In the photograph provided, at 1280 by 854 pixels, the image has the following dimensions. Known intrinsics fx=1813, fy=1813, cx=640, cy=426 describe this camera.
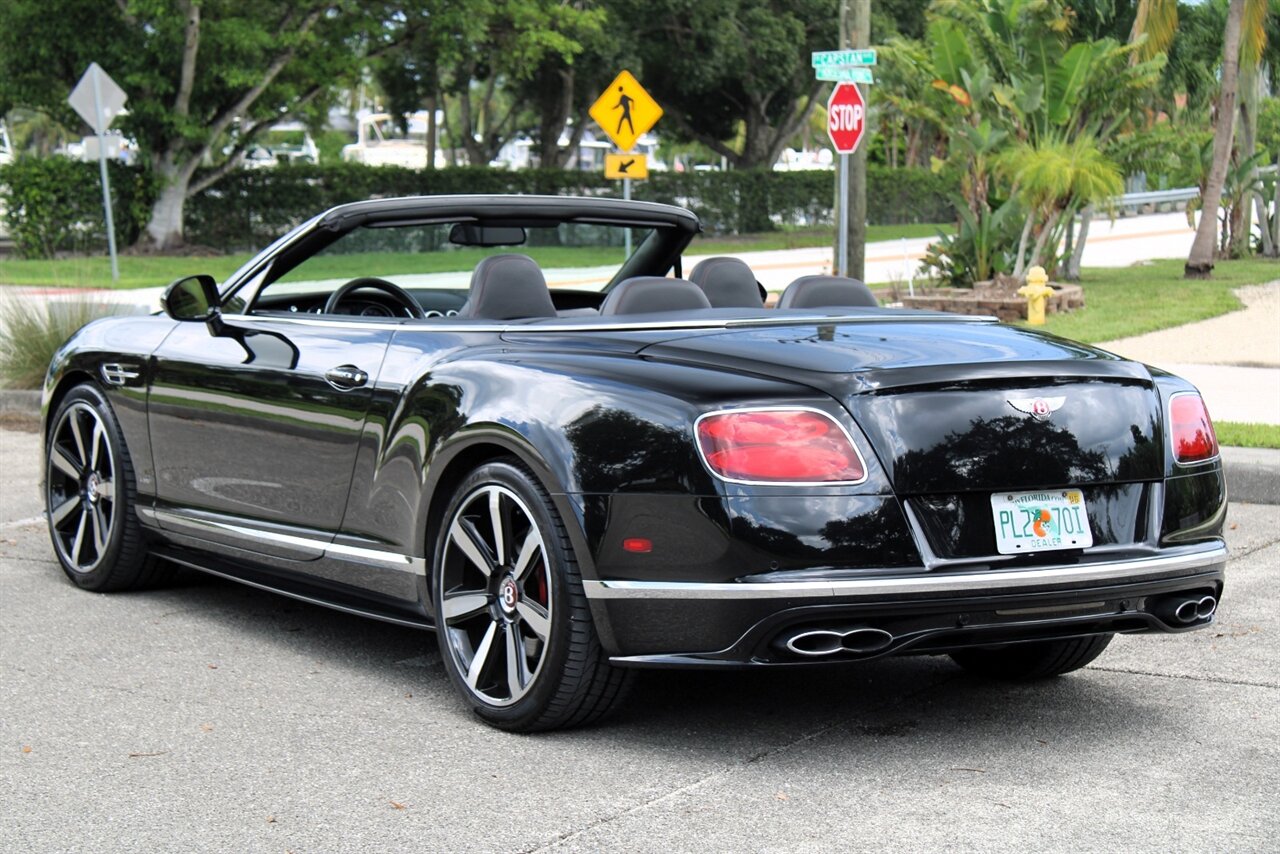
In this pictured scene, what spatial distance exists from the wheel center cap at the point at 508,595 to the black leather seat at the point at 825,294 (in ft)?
4.74

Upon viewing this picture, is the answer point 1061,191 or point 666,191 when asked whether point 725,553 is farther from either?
point 666,191

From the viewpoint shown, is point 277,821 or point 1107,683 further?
point 1107,683

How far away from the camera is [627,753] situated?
4.67m

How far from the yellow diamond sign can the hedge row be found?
30.2ft

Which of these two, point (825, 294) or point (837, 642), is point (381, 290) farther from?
point (837, 642)

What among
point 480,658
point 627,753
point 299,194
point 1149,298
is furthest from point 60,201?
point 627,753

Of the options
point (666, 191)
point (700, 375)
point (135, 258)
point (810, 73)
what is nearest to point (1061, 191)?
point (700, 375)

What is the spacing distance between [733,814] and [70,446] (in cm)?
377

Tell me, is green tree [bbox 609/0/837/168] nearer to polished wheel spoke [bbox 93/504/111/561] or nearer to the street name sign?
the street name sign

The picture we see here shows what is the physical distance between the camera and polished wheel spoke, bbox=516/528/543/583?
4.68 metres

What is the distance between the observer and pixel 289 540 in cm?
571

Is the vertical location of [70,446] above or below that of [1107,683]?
above

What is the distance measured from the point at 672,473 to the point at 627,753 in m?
0.78

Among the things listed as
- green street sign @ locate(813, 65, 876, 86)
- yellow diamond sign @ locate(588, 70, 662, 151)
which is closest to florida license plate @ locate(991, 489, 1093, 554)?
green street sign @ locate(813, 65, 876, 86)
